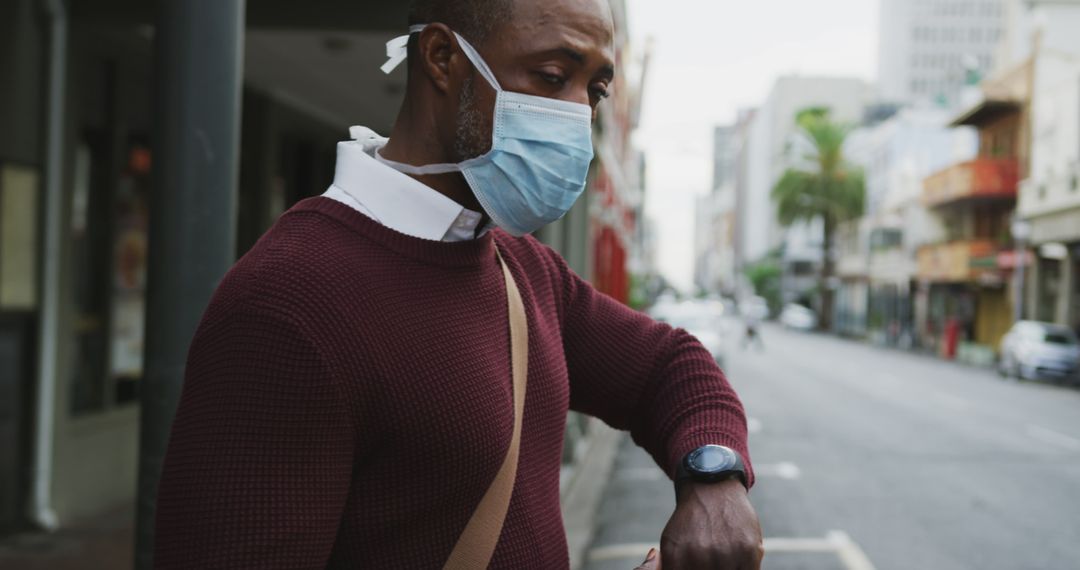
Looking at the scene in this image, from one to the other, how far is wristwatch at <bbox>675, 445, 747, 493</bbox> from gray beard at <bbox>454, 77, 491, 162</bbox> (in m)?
0.55

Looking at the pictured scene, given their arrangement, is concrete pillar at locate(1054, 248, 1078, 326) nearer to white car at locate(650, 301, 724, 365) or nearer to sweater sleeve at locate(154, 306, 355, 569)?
white car at locate(650, 301, 724, 365)

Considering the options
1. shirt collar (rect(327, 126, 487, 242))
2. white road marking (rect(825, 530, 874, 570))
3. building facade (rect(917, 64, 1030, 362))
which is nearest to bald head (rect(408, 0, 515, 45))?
shirt collar (rect(327, 126, 487, 242))

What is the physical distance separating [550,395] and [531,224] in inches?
10.8

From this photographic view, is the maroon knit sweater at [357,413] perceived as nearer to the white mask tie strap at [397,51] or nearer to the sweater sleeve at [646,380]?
the sweater sleeve at [646,380]

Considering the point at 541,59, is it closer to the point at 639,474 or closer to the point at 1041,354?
the point at 639,474

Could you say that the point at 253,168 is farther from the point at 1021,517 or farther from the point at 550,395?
the point at 550,395

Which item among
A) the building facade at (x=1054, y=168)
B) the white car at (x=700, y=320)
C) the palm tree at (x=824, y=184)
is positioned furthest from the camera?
the palm tree at (x=824, y=184)

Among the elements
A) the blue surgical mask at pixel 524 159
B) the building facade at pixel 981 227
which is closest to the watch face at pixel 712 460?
the blue surgical mask at pixel 524 159

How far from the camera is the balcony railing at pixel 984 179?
3588cm

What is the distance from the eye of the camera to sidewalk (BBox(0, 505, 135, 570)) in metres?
5.75

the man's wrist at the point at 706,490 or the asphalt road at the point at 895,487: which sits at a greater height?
the man's wrist at the point at 706,490

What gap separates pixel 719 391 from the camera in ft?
5.20

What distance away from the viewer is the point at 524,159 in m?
1.51

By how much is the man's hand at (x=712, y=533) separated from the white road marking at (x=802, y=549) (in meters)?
5.00
